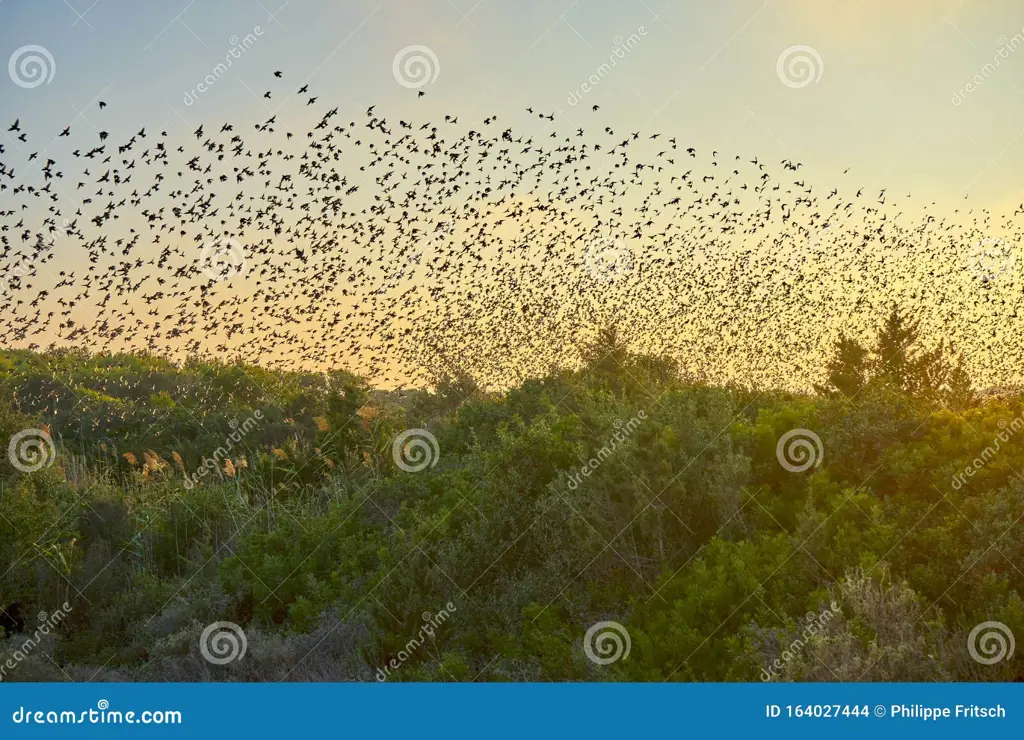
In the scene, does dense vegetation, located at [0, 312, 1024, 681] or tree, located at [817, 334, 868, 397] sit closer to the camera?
dense vegetation, located at [0, 312, 1024, 681]

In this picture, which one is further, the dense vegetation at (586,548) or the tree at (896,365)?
the tree at (896,365)

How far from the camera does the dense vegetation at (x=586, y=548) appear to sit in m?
6.54

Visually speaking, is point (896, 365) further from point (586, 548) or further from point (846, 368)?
point (586, 548)

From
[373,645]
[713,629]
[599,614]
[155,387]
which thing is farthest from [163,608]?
[155,387]

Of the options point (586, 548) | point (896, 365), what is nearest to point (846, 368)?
point (896, 365)

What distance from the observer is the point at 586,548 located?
329 inches

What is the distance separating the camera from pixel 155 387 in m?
25.8

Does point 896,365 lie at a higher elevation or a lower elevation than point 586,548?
higher

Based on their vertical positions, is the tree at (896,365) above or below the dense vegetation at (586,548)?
above

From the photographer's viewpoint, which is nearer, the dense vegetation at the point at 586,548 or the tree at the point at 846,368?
the dense vegetation at the point at 586,548

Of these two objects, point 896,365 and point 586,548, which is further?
point 896,365

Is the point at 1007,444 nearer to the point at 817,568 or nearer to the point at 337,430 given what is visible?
the point at 817,568

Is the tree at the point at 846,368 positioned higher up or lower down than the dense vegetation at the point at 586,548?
higher up

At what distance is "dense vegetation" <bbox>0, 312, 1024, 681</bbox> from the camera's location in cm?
654
